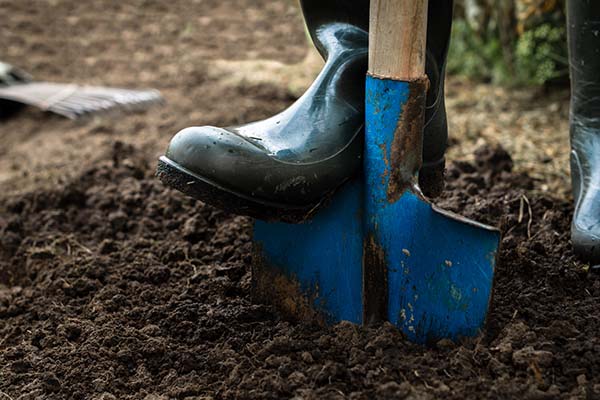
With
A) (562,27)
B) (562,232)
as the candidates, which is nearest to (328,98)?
(562,232)

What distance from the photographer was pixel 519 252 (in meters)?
1.83

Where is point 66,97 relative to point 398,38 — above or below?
below

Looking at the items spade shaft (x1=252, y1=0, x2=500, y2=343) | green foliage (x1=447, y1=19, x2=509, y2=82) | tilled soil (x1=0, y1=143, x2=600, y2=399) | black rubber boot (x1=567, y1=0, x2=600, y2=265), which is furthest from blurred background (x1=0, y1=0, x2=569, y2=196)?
spade shaft (x1=252, y1=0, x2=500, y2=343)

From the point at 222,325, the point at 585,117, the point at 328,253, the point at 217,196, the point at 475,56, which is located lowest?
the point at 222,325

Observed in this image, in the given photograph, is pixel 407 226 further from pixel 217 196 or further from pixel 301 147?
pixel 217 196

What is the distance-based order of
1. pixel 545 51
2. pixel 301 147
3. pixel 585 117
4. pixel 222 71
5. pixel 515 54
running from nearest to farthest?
pixel 301 147 → pixel 585 117 → pixel 545 51 → pixel 515 54 → pixel 222 71

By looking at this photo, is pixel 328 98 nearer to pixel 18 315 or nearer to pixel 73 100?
pixel 18 315

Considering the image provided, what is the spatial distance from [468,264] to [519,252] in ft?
1.45

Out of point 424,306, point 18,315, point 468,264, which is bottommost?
point 18,315

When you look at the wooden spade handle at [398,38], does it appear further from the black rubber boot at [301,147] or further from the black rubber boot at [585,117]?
the black rubber boot at [585,117]

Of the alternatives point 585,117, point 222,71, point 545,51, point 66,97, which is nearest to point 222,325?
point 585,117

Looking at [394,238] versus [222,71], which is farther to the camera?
[222,71]

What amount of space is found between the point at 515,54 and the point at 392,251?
2888mm

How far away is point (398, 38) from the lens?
147cm
